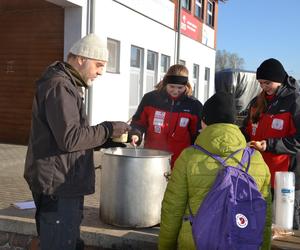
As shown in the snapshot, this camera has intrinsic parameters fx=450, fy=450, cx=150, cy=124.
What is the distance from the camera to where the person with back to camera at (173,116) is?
4355 mm

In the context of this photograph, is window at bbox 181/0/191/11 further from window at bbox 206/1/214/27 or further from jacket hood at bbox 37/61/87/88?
jacket hood at bbox 37/61/87/88

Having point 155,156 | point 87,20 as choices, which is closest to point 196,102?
point 155,156

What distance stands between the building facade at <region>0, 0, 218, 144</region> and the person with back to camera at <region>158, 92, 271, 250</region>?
24.2ft

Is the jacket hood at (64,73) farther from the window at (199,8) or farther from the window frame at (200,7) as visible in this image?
the window at (199,8)

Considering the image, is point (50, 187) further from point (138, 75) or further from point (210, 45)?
point (210, 45)

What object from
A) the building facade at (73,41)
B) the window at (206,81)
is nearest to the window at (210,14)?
the window at (206,81)

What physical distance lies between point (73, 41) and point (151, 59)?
15.8 ft

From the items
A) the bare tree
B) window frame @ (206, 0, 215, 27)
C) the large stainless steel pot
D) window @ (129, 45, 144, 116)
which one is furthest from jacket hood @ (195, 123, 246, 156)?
the bare tree

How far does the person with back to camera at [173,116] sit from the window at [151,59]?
9517 millimetres

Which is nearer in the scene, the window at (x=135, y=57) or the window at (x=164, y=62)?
the window at (x=135, y=57)

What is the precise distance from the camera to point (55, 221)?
269 cm

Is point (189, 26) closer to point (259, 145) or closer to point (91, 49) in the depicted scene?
point (259, 145)

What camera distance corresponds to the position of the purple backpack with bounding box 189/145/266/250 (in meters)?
2.24

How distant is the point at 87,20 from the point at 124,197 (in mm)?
6602
